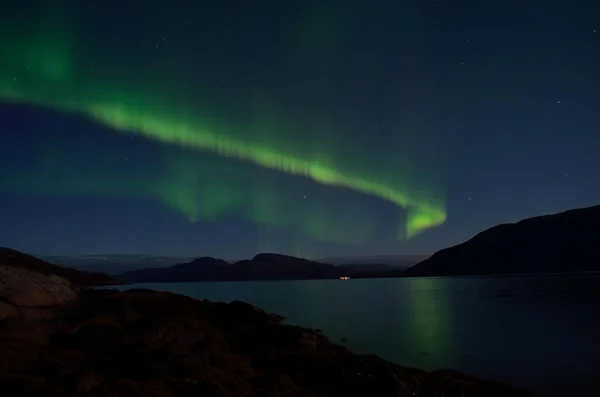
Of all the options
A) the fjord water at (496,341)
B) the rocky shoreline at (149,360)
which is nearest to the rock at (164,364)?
the rocky shoreline at (149,360)

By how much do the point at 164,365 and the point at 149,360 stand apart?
651 millimetres

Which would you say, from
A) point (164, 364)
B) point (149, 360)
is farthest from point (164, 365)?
point (149, 360)

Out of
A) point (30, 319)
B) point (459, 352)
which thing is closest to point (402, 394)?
Result: point (30, 319)

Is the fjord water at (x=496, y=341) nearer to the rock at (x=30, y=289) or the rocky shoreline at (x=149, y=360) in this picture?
the rocky shoreline at (x=149, y=360)

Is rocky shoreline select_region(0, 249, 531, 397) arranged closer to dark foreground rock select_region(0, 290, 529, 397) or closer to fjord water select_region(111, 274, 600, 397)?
dark foreground rock select_region(0, 290, 529, 397)

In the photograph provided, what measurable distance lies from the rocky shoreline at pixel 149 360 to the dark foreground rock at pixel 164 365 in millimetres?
41

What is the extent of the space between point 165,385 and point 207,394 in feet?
5.79

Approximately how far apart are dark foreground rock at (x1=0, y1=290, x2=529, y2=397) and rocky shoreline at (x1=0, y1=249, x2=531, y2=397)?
0.04 metres

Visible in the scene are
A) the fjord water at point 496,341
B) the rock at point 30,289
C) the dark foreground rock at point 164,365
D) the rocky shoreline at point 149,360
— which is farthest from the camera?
the fjord water at point 496,341

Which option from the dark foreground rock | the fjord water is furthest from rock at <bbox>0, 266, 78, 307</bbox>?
the fjord water

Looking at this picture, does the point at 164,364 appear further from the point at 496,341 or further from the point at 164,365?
the point at 496,341

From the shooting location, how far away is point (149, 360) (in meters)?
17.9

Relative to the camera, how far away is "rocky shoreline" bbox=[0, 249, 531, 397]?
15.6 meters

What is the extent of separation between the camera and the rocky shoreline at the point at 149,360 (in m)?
15.6
